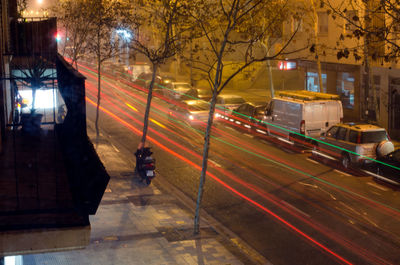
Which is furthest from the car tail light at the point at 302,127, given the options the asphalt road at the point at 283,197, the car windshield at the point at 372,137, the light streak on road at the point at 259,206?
the light streak on road at the point at 259,206

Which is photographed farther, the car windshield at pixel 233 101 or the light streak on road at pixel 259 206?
the car windshield at pixel 233 101

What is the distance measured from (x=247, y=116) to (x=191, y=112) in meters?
3.17

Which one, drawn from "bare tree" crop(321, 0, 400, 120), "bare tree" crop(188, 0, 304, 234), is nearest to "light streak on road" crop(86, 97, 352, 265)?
"bare tree" crop(188, 0, 304, 234)

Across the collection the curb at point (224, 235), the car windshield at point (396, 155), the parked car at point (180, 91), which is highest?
the parked car at point (180, 91)

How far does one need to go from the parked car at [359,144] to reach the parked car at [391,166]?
602 millimetres

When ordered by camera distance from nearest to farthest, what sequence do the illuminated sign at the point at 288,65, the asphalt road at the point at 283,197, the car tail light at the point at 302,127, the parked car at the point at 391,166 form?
the asphalt road at the point at 283,197 < the parked car at the point at 391,166 < the car tail light at the point at 302,127 < the illuminated sign at the point at 288,65

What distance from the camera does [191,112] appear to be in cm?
2930

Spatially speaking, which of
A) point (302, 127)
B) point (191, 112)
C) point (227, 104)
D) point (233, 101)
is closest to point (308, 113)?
point (302, 127)

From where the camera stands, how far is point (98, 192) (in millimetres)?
5844

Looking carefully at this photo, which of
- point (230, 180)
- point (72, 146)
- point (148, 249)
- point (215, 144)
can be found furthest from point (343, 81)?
point (72, 146)

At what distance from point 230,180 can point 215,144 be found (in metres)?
6.05

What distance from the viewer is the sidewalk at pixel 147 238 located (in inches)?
459

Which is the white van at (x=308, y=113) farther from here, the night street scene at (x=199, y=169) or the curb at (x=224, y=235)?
the curb at (x=224, y=235)

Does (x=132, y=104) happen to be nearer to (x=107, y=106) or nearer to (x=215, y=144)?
(x=107, y=106)
